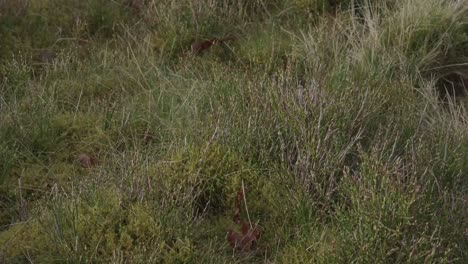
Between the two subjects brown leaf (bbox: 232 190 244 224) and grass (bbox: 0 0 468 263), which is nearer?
grass (bbox: 0 0 468 263)

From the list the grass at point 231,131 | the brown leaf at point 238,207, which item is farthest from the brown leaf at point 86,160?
the brown leaf at point 238,207

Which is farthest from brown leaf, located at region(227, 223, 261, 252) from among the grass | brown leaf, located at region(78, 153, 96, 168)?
brown leaf, located at region(78, 153, 96, 168)

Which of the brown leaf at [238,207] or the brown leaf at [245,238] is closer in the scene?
the brown leaf at [245,238]

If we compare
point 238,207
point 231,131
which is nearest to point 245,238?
point 238,207

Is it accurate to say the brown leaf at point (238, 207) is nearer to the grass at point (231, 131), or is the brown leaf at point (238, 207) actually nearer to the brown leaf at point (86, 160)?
the grass at point (231, 131)

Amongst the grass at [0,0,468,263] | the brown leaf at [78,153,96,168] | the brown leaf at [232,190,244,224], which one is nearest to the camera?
the grass at [0,0,468,263]

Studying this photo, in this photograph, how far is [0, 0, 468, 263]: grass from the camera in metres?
3.38

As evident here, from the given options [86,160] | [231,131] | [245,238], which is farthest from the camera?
[86,160]

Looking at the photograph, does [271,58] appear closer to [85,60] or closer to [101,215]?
[85,60]

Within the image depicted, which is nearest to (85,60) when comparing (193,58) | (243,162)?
(193,58)

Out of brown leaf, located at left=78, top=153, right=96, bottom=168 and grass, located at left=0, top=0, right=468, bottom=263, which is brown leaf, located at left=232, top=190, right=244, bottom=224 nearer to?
grass, located at left=0, top=0, right=468, bottom=263

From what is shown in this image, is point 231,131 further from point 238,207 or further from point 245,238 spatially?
point 245,238

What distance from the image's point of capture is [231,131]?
4.00 meters

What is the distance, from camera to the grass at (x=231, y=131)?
3.38 meters
